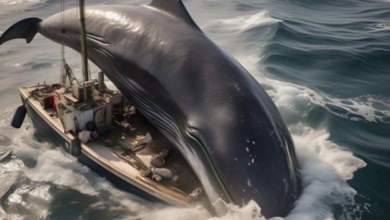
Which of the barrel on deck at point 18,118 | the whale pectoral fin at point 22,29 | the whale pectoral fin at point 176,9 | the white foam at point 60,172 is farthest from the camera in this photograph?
the whale pectoral fin at point 22,29

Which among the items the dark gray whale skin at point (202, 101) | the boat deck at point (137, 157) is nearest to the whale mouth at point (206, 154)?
the dark gray whale skin at point (202, 101)

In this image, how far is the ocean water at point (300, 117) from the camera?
9211 mm

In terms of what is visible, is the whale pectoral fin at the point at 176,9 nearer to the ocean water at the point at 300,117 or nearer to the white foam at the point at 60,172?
the ocean water at the point at 300,117

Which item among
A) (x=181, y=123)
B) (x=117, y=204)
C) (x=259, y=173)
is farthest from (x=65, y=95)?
(x=259, y=173)

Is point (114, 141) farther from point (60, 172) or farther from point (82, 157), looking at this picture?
point (60, 172)

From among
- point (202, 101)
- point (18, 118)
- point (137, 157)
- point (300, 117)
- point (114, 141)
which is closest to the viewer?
point (202, 101)

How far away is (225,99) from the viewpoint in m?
7.61

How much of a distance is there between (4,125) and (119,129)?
681 centimetres

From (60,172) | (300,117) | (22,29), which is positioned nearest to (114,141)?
(60,172)

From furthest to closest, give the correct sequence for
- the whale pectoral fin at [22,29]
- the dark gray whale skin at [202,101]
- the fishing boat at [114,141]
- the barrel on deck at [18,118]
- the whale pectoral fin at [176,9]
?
the whale pectoral fin at [22,29], the barrel on deck at [18,118], the whale pectoral fin at [176,9], the fishing boat at [114,141], the dark gray whale skin at [202,101]

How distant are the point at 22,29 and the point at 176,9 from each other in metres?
8.46

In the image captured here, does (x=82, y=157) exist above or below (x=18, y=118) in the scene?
above

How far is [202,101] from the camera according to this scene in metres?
7.76

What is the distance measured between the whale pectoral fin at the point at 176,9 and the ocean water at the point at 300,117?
505 centimetres
